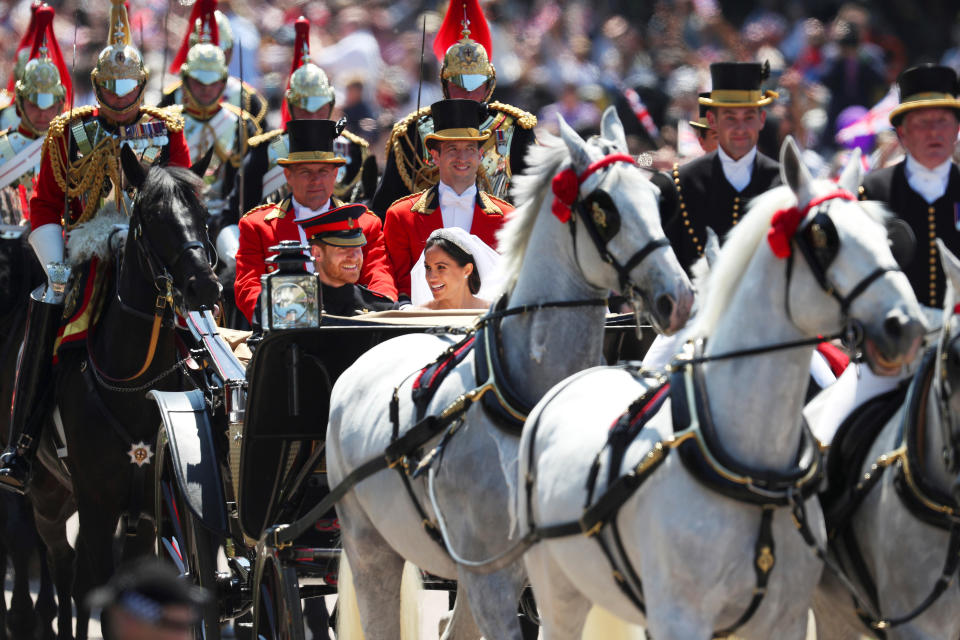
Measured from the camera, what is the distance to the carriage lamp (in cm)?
620

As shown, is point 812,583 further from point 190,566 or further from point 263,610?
point 190,566

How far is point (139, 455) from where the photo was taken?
795 centimetres

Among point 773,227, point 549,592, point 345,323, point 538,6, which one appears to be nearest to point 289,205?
point 345,323

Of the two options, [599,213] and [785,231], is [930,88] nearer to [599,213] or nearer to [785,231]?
[599,213]

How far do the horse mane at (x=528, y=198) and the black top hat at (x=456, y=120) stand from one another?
1.95m

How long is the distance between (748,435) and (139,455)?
4096mm

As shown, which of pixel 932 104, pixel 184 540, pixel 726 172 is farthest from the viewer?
pixel 184 540

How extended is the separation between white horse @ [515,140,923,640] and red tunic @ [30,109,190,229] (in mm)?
4456

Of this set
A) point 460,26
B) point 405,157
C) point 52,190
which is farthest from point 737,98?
point 52,190

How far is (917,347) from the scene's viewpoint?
14.0 feet

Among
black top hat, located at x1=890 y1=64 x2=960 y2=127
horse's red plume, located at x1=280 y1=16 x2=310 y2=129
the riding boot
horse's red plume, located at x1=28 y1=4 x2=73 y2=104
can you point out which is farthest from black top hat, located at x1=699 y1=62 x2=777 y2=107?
horse's red plume, located at x1=28 y1=4 x2=73 y2=104

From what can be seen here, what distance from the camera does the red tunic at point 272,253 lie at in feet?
25.3

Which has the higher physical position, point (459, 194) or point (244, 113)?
point (244, 113)

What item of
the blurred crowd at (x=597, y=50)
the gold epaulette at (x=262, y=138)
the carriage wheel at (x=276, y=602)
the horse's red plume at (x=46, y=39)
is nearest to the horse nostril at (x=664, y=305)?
the carriage wheel at (x=276, y=602)
